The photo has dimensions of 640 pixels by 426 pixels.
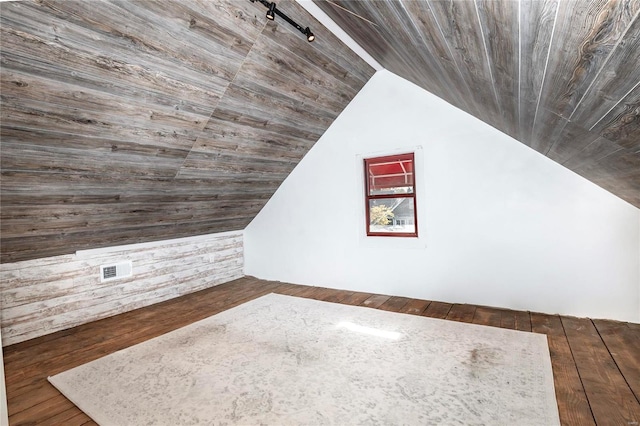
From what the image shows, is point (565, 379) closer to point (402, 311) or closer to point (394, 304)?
point (402, 311)

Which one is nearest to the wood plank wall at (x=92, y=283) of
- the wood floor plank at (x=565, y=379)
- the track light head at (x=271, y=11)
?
the track light head at (x=271, y=11)

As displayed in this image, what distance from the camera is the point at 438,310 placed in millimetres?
3490

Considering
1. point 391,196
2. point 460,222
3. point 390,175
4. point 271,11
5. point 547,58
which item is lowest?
point 460,222

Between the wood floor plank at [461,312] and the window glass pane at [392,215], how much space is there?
1.02 meters

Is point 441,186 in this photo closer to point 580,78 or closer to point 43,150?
point 580,78

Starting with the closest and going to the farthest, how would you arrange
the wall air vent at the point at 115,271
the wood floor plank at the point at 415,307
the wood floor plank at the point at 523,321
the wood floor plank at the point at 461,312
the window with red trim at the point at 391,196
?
the wood floor plank at the point at 523,321 → the wood floor plank at the point at 461,312 → the wood floor plank at the point at 415,307 → the wall air vent at the point at 115,271 → the window with red trim at the point at 391,196

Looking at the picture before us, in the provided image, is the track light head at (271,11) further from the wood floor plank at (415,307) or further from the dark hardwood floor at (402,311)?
the wood floor plank at (415,307)

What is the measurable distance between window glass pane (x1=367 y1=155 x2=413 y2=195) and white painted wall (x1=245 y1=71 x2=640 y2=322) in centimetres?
A: 16

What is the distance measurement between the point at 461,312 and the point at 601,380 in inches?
53.8

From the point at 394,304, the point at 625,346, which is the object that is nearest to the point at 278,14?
the point at 394,304

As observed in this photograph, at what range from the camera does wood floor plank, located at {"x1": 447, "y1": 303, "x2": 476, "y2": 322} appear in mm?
3221

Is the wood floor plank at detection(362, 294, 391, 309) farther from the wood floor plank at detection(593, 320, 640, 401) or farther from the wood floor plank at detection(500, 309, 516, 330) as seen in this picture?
the wood floor plank at detection(593, 320, 640, 401)

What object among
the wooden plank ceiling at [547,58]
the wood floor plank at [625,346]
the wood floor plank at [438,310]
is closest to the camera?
the wooden plank ceiling at [547,58]

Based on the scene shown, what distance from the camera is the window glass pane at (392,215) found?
4074mm
